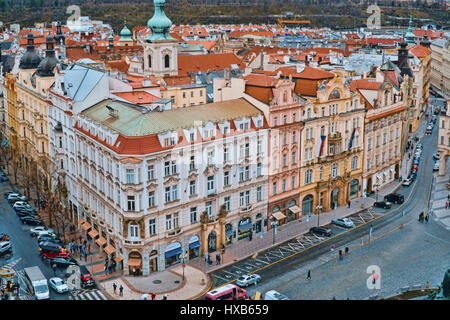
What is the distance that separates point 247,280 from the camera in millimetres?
65312

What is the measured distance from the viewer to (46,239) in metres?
77.6

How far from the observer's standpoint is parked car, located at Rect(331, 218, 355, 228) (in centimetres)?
8494

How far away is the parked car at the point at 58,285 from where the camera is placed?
63.7 metres

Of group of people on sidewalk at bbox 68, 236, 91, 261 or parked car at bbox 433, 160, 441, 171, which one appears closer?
group of people on sidewalk at bbox 68, 236, 91, 261

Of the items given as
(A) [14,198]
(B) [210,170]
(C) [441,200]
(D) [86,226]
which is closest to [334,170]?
(C) [441,200]

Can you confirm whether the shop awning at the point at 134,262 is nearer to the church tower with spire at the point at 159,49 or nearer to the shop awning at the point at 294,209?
the shop awning at the point at 294,209

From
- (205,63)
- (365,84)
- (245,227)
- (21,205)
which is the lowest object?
(21,205)

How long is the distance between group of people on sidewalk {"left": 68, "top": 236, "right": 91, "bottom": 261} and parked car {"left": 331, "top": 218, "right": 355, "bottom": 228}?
1456 inches

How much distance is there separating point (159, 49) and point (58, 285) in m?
76.2

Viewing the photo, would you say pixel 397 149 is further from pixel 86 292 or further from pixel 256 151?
pixel 86 292

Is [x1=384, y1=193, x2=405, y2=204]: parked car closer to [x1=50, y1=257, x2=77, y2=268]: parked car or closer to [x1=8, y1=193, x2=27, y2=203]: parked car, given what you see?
[x1=50, y1=257, x2=77, y2=268]: parked car

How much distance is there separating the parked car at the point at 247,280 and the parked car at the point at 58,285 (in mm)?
19833

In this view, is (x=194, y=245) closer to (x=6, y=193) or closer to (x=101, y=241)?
(x=101, y=241)

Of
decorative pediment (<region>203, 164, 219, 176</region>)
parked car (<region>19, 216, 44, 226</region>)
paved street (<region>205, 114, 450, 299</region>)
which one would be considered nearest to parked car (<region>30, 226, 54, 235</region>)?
parked car (<region>19, 216, 44, 226</region>)
